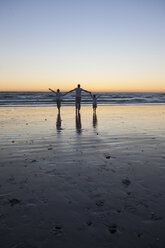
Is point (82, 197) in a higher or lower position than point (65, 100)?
lower

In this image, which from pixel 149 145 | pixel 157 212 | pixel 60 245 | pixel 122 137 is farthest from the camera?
pixel 122 137

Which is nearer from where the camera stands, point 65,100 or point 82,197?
point 82,197

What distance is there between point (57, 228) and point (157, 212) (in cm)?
172

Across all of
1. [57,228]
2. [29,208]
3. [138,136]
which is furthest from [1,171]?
[138,136]

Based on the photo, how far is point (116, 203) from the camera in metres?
3.54

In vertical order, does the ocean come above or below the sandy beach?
above

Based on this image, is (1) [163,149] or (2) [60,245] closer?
(2) [60,245]

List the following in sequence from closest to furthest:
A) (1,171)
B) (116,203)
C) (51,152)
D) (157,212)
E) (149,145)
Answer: (157,212)
(116,203)
(1,171)
(51,152)
(149,145)

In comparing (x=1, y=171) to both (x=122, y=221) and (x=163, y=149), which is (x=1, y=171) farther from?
(x=163, y=149)

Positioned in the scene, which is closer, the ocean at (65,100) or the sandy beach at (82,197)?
the sandy beach at (82,197)

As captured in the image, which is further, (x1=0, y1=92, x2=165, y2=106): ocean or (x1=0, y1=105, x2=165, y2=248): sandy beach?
(x1=0, y1=92, x2=165, y2=106): ocean

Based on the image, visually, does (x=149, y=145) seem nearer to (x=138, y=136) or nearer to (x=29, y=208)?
(x=138, y=136)

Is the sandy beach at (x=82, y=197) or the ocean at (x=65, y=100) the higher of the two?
the ocean at (x=65, y=100)

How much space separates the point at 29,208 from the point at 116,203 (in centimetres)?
159
